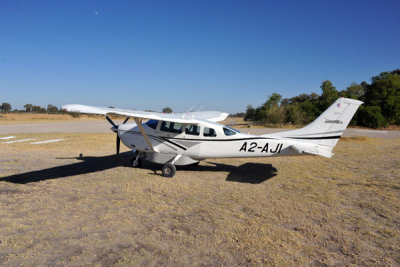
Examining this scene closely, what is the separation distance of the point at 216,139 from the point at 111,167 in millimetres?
4835

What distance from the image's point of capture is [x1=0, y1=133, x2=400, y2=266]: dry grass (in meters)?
4.01

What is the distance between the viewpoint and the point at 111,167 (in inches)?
411

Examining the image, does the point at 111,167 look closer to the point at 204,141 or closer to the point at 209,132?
the point at 204,141

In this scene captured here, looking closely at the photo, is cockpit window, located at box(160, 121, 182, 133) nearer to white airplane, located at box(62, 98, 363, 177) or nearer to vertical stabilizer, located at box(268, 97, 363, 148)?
white airplane, located at box(62, 98, 363, 177)

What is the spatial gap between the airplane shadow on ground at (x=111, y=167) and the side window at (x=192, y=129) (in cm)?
184

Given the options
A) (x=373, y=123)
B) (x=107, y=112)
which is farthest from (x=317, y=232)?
(x=373, y=123)

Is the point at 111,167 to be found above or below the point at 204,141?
below

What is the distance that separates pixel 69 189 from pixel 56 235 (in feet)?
9.93

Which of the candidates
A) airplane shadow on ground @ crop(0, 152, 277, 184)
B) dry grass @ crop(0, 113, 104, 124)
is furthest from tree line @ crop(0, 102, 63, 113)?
airplane shadow on ground @ crop(0, 152, 277, 184)

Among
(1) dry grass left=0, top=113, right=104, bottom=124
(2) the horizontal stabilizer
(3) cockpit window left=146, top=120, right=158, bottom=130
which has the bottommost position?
(1) dry grass left=0, top=113, right=104, bottom=124

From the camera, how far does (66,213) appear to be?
557 centimetres

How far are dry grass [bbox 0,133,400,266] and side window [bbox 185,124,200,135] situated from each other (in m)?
1.68

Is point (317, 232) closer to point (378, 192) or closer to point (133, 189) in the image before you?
point (378, 192)

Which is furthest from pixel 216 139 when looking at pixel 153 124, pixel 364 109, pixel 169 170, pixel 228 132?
pixel 364 109
